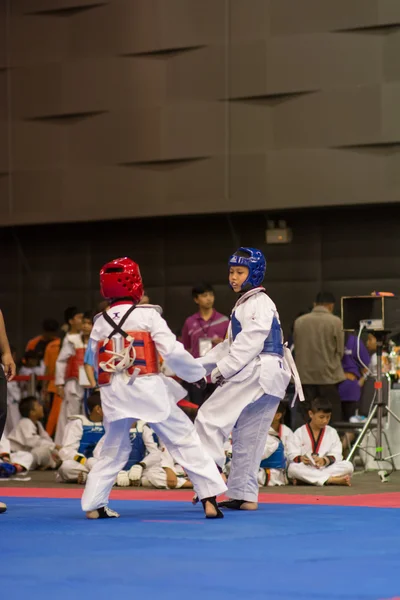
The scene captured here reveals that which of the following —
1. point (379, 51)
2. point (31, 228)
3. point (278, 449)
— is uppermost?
point (379, 51)

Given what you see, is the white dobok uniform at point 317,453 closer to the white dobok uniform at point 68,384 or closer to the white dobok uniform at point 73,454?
the white dobok uniform at point 73,454

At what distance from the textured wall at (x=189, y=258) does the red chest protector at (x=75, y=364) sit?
2.89 metres

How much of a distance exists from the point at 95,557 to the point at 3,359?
2.23 metres

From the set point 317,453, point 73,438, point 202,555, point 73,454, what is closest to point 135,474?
point 73,454

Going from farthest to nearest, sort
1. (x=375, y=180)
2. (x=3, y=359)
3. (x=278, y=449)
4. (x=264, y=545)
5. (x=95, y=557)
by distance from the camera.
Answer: (x=375, y=180) → (x=278, y=449) → (x=3, y=359) → (x=264, y=545) → (x=95, y=557)

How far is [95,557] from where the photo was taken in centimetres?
409

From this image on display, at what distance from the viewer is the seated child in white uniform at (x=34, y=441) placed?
992 cm

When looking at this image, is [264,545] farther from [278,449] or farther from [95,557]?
[278,449]

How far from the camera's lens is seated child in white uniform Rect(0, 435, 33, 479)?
29.8 ft

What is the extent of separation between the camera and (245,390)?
598 cm

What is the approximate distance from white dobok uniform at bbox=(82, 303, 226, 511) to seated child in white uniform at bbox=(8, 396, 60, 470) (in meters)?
4.49

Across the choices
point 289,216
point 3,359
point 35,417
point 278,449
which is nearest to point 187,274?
point 289,216

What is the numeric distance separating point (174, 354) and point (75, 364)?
207 inches

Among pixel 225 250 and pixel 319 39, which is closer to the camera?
pixel 319 39
